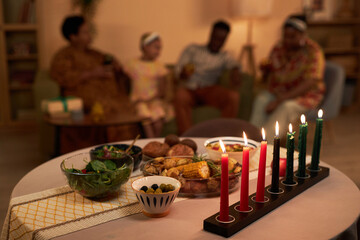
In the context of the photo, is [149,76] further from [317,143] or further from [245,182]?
[245,182]

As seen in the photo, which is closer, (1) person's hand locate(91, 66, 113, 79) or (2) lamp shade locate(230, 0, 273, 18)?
(1) person's hand locate(91, 66, 113, 79)

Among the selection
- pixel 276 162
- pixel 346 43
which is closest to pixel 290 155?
pixel 276 162

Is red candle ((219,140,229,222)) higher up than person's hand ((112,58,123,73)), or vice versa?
person's hand ((112,58,123,73))

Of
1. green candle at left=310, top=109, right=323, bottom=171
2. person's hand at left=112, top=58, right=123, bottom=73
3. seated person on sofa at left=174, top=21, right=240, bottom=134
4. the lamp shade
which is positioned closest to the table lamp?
the lamp shade

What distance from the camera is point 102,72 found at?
12.0 feet

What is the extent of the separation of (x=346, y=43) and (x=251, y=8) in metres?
1.59

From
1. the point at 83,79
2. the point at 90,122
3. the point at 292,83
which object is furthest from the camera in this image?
the point at 292,83

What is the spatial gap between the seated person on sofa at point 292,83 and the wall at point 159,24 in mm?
1366

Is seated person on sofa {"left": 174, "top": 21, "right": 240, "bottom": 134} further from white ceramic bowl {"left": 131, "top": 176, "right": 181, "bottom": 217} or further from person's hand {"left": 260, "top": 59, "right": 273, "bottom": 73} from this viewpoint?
white ceramic bowl {"left": 131, "top": 176, "right": 181, "bottom": 217}

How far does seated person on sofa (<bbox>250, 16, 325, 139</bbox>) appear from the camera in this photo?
3.57 metres

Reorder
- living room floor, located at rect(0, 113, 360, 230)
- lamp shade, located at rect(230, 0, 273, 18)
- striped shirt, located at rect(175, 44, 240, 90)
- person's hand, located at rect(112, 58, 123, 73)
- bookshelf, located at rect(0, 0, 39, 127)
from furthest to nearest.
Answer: lamp shade, located at rect(230, 0, 273, 18), bookshelf, located at rect(0, 0, 39, 127), striped shirt, located at rect(175, 44, 240, 90), person's hand, located at rect(112, 58, 123, 73), living room floor, located at rect(0, 113, 360, 230)

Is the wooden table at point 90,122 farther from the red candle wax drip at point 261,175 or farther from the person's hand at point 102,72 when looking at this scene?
the red candle wax drip at point 261,175

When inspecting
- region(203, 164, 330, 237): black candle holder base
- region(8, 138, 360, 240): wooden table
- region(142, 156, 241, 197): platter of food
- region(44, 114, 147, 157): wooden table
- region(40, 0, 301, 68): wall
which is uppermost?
region(40, 0, 301, 68): wall

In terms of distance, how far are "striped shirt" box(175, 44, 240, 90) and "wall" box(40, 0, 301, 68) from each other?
0.87m
